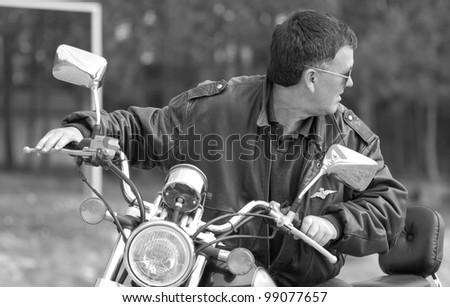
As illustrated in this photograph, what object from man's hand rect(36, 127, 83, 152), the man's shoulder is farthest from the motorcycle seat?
man's hand rect(36, 127, 83, 152)

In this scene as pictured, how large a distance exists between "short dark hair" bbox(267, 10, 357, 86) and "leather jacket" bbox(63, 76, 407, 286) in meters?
0.18

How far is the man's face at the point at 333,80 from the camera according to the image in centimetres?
216

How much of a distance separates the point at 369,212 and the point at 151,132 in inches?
31.4

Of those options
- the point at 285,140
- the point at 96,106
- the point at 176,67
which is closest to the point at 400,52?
the point at 176,67

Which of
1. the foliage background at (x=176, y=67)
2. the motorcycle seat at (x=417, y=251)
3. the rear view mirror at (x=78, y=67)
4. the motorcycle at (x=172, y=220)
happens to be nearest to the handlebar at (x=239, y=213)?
the motorcycle at (x=172, y=220)

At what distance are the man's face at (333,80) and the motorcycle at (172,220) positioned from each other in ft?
1.33

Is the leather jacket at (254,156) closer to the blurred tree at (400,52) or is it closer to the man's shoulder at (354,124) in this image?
the man's shoulder at (354,124)

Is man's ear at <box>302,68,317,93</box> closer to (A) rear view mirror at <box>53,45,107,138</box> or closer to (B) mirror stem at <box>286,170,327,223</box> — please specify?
(B) mirror stem at <box>286,170,327,223</box>

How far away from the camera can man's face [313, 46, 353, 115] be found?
85.0 inches

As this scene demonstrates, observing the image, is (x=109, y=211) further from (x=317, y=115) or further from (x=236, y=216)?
(x=317, y=115)

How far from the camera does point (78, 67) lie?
6.24 ft

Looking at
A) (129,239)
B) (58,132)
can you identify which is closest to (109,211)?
(129,239)

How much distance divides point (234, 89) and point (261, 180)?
367 millimetres

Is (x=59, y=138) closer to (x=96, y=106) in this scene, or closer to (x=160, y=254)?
(x=96, y=106)
